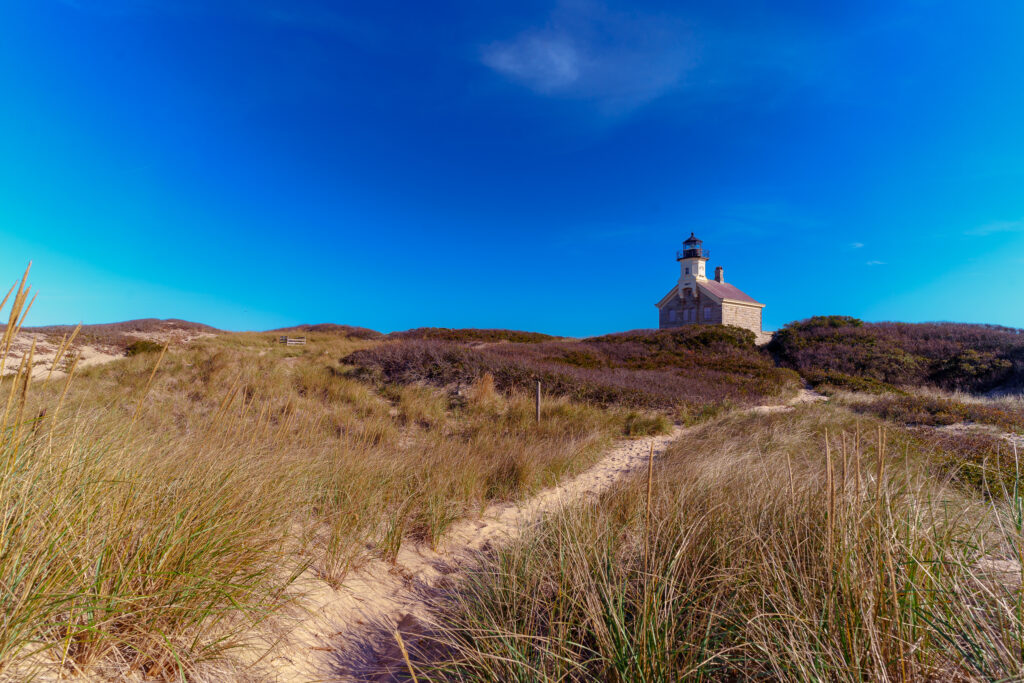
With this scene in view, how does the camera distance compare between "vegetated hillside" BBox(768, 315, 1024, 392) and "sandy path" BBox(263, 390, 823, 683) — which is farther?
"vegetated hillside" BBox(768, 315, 1024, 392)

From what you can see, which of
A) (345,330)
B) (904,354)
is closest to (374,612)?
(904,354)

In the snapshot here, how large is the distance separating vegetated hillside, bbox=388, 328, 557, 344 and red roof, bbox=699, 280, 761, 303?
13.4 metres

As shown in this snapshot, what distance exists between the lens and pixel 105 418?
452 cm

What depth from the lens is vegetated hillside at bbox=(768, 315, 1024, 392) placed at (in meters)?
16.1

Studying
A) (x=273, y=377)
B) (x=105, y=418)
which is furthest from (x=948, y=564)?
(x=273, y=377)

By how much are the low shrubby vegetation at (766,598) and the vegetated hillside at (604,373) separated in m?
8.34

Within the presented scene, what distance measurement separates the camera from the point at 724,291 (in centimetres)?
3478

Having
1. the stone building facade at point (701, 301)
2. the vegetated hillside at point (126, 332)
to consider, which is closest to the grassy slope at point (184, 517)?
the vegetated hillside at point (126, 332)

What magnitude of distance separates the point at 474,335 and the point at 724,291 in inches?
790

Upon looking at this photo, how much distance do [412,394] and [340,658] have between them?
8569 mm

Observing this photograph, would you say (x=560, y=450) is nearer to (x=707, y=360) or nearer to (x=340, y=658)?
(x=340, y=658)

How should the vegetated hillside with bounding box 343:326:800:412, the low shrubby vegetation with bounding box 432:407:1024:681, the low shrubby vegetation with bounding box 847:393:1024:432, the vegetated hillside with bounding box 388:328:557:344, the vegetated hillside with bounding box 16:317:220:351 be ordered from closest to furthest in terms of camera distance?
1. the low shrubby vegetation with bounding box 432:407:1024:681
2. the low shrubby vegetation with bounding box 847:393:1024:432
3. the vegetated hillside with bounding box 343:326:800:412
4. the vegetated hillside with bounding box 16:317:220:351
5. the vegetated hillside with bounding box 388:328:557:344

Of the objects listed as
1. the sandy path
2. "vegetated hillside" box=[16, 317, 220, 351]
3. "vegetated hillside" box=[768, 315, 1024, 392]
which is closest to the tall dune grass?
the sandy path

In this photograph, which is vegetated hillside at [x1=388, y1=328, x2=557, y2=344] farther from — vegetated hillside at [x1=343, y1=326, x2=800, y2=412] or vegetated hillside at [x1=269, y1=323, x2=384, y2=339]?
vegetated hillside at [x1=343, y1=326, x2=800, y2=412]
